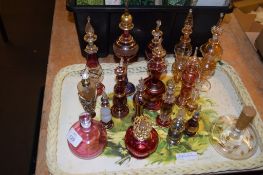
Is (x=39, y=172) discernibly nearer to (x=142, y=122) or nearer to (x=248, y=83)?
(x=142, y=122)

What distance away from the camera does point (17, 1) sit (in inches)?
74.6

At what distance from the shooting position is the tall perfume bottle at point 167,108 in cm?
73

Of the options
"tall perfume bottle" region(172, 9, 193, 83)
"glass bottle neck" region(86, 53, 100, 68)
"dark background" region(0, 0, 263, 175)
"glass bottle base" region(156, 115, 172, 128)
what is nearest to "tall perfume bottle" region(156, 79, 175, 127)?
"glass bottle base" region(156, 115, 172, 128)

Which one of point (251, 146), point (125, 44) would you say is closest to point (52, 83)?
point (125, 44)

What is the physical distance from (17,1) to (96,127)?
1.45 meters

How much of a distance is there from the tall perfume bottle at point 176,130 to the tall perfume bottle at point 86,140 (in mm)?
163

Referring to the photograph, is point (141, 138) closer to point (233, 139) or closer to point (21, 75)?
point (233, 139)

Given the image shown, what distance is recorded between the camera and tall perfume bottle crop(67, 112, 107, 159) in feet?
2.32

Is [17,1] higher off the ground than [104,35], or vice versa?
[104,35]

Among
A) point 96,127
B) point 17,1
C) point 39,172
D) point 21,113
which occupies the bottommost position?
point 21,113

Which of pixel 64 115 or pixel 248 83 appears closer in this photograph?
pixel 64 115

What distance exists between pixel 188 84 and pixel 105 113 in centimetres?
22

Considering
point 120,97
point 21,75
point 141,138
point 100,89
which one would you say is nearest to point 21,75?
point 21,75

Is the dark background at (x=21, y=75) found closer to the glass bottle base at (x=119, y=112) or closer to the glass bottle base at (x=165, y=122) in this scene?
the glass bottle base at (x=119, y=112)
